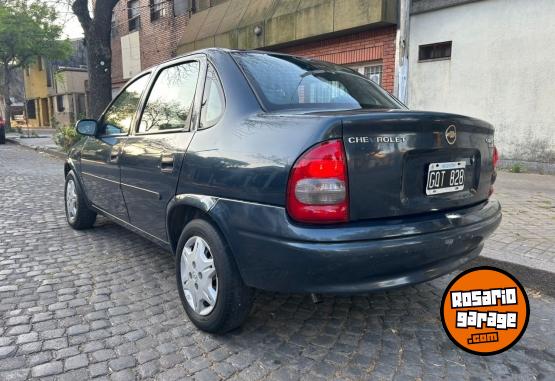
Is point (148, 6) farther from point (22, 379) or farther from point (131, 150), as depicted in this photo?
point (22, 379)

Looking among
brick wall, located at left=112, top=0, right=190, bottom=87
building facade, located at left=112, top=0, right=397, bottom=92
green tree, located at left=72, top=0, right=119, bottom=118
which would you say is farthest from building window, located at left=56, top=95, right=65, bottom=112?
green tree, located at left=72, top=0, right=119, bottom=118

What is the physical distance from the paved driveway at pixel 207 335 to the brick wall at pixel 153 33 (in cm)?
1450

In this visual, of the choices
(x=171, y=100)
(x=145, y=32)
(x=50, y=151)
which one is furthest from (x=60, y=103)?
(x=171, y=100)

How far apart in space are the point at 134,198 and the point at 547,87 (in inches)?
277

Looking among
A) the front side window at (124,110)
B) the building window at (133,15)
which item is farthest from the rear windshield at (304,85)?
the building window at (133,15)

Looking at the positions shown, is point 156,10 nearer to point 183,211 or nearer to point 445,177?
point 183,211

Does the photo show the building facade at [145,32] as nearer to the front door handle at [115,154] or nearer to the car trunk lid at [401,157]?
the front door handle at [115,154]

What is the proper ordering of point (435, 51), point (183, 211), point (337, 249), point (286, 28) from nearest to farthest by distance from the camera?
point (337, 249)
point (183, 211)
point (435, 51)
point (286, 28)

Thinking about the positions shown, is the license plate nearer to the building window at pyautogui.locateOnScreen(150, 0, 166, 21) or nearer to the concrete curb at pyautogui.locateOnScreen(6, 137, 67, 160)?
the concrete curb at pyautogui.locateOnScreen(6, 137, 67, 160)

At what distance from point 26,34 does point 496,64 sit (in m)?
24.2

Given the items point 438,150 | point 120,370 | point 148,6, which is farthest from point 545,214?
point 148,6

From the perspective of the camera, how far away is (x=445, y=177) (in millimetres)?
2424

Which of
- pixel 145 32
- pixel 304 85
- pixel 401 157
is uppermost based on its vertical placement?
pixel 145 32

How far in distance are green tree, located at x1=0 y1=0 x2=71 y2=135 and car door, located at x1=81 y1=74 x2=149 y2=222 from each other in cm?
2168
